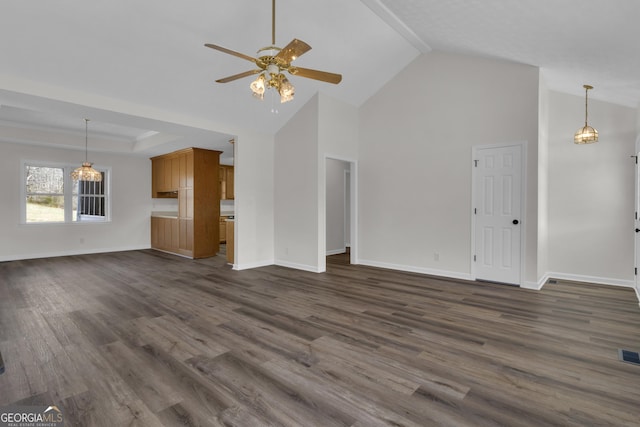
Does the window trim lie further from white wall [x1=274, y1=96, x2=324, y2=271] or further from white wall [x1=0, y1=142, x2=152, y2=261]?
white wall [x1=274, y1=96, x2=324, y2=271]

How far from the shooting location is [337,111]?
6016 mm

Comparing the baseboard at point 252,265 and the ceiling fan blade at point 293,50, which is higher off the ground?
the ceiling fan blade at point 293,50

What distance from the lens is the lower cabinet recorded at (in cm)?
811

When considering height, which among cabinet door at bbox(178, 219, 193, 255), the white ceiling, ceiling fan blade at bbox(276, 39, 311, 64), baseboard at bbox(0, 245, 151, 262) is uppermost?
the white ceiling

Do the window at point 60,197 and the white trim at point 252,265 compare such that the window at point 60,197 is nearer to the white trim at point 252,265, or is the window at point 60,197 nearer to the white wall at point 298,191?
the white trim at point 252,265

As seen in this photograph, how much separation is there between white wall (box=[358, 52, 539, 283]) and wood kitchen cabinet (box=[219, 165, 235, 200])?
4.85 m

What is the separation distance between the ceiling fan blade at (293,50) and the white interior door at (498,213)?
3.54 metres

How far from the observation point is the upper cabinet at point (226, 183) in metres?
9.66

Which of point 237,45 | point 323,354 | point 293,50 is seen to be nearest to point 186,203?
point 237,45

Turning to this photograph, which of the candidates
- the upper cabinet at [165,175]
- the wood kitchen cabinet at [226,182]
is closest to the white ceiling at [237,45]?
the upper cabinet at [165,175]

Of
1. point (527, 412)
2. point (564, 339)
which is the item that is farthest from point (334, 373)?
point (564, 339)

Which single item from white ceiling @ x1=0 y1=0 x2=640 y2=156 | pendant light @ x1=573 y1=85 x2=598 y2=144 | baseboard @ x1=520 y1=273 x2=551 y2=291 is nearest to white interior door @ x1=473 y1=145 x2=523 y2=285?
baseboard @ x1=520 y1=273 x2=551 y2=291

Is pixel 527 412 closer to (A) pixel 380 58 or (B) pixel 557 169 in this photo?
(B) pixel 557 169

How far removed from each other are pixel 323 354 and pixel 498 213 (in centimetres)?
367
